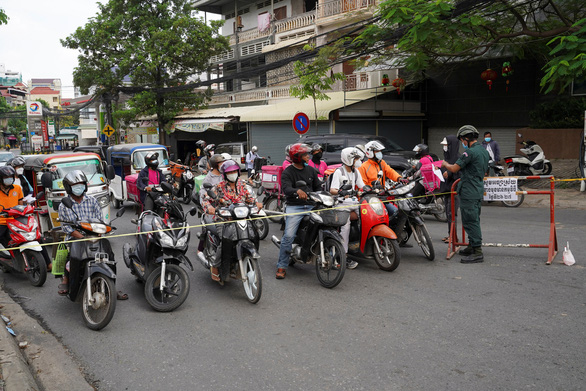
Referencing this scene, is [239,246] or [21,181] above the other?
[21,181]

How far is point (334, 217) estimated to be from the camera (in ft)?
21.1

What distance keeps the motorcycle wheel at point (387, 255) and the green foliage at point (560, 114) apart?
12805 millimetres

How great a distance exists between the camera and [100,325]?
5.20 metres

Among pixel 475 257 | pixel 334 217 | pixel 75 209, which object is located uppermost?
pixel 75 209

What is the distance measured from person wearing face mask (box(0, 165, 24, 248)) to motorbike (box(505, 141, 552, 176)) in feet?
41.1

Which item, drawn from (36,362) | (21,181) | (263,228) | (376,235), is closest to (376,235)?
(376,235)

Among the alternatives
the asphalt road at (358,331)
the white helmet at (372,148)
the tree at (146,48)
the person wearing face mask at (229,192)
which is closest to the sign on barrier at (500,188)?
the asphalt road at (358,331)

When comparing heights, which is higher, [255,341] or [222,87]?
[222,87]

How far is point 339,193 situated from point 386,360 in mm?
3025

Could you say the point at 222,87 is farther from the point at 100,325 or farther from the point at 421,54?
the point at 100,325

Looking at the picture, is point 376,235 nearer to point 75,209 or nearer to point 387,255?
point 387,255

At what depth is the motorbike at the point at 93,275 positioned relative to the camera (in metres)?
5.22

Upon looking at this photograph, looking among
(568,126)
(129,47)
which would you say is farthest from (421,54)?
(129,47)

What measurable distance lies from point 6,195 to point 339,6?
21130mm
